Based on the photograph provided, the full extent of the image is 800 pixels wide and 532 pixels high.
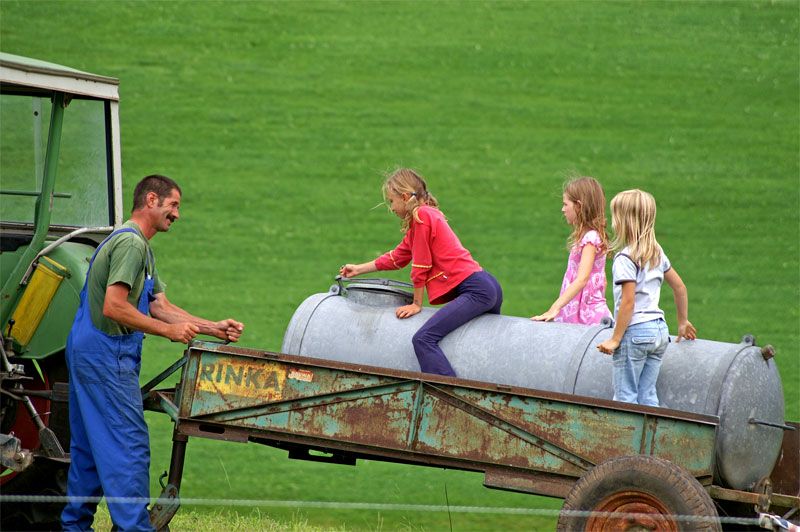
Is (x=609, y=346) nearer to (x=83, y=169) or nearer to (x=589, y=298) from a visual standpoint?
(x=589, y=298)

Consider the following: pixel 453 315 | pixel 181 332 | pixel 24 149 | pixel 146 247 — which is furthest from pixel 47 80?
pixel 453 315

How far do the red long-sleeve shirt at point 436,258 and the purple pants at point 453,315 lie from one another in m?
0.07

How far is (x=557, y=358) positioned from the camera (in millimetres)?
6363

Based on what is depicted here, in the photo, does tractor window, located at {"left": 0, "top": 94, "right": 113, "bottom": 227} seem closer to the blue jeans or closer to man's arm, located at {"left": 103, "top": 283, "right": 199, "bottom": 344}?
man's arm, located at {"left": 103, "top": 283, "right": 199, "bottom": 344}

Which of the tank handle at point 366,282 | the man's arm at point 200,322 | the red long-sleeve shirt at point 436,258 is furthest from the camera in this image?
the tank handle at point 366,282

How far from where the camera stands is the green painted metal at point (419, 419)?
5703 mm

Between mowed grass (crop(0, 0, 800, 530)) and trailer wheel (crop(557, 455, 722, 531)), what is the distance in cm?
696

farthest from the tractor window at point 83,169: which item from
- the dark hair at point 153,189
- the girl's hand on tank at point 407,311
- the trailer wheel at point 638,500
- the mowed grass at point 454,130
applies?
the mowed grass at point 454,130

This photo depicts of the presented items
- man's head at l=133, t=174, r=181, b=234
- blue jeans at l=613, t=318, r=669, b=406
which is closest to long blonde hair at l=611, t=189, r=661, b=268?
blue jeans at l=613, t=318, r=669, b=406

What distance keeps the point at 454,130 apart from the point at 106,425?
44.7 feet

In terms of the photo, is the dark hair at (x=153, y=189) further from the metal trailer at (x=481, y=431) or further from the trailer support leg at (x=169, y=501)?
the trailer support leg at (x=169, y=501)

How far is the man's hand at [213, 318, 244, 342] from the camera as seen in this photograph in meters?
6.41

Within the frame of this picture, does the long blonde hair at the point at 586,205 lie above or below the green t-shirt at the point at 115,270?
above

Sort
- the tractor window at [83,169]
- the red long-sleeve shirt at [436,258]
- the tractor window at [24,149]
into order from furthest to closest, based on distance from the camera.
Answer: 1. the tractor window at [83,169]
2. the tractor window at [24,149]
3. the red long-sleeve shirt at [436,258]
